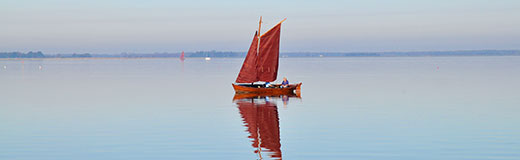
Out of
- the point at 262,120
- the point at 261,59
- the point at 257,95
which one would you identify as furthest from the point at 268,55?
the point at 262,120

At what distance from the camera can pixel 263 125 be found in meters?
36.2

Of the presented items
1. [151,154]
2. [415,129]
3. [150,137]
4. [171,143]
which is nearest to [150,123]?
[150,137]

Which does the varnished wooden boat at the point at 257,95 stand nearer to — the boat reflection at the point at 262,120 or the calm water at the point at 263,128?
the boat reflection at the point at 262,120

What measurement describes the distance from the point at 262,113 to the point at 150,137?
1355 centimetres

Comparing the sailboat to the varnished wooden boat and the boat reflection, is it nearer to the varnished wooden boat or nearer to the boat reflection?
the varnished wooden boat

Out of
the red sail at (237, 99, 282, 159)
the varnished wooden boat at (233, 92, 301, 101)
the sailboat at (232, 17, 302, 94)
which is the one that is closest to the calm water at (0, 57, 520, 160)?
the red sail at (237, 99, 282, 159)

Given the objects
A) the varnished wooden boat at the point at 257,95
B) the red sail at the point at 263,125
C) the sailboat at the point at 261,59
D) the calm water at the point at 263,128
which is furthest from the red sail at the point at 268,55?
the red sail at the point at 263,125

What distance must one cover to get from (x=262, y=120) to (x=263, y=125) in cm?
294

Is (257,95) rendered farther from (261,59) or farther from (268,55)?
(268,55)

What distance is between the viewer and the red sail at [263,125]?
93.0 feet

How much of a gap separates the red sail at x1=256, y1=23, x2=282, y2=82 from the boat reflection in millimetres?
3938

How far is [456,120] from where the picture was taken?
37.4 m

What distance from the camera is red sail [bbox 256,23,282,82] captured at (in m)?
64.3

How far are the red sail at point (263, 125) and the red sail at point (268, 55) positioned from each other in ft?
39.7
